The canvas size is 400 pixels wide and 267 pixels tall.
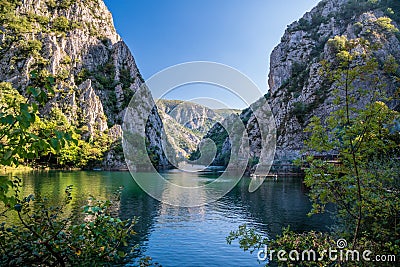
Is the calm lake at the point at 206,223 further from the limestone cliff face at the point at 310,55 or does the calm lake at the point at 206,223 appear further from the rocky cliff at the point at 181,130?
the rocky cliff at the point at 181,130

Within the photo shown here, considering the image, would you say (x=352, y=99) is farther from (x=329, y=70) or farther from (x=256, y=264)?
(x=256, y=264)

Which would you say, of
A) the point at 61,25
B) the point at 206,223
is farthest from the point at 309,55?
the point at 61,25

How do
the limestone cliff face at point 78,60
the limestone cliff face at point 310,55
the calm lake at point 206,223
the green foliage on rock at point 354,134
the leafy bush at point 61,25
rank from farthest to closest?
the leafy bush at point 61,25 → the limestone cliff face at point 78,60 → the limestone cliff face at point 310,55 → the calm lake at point 206,223 → the green foliage on rock at point 354,134

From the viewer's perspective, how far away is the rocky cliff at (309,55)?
78812mm

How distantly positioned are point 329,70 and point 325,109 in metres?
78.2

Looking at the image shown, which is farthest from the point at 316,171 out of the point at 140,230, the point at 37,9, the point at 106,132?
the point at 37,9

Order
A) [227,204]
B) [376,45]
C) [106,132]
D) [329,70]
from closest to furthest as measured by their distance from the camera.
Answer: [376,45]
[329,70]
[227,204]
[106,132]

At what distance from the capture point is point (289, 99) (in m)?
92.9

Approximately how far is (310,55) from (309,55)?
0.34 metres

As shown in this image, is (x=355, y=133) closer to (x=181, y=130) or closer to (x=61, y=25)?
(x=61, y=25)

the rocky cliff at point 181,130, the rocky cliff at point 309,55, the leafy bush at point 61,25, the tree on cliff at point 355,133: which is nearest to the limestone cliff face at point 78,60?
the leafy bush at point 61,25

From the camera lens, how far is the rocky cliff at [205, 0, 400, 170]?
7881 centimetres

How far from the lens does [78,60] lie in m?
116

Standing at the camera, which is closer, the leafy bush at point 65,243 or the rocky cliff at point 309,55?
the leafy bush at point 65,243
